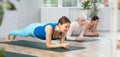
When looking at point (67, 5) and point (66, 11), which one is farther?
point (67, 5)

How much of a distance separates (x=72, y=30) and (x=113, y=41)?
124 inches

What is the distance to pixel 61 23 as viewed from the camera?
337 cm

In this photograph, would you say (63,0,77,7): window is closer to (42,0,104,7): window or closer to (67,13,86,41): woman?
(42,0,104,7): window

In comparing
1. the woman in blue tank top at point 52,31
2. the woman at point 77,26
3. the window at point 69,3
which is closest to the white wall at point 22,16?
the window at point 69,3

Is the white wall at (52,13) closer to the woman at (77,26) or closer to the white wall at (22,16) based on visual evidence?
the white wall at (22,16)

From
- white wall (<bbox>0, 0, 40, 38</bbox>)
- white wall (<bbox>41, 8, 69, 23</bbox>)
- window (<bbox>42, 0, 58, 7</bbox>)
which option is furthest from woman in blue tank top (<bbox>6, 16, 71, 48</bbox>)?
window (<bbox>42, 0, 58, 7</bbox>)

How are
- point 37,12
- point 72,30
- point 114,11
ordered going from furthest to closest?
1. point 37,12
2. point 72,30
3. point 114,11

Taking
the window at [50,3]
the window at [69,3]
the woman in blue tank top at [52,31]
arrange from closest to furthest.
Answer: the woman in blue tank top at [52,31] → the window at [50,3] → the window at [69,3]

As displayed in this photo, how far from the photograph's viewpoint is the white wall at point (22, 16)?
223 inches

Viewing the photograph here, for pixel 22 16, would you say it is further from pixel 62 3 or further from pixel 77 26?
pixel 77 26

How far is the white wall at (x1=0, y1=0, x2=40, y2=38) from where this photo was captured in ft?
18.6

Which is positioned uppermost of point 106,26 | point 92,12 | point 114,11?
point 114,11

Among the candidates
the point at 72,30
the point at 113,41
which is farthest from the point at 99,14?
the point at 113,41

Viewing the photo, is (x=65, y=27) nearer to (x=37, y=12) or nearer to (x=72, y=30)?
(x=72, y=30)
